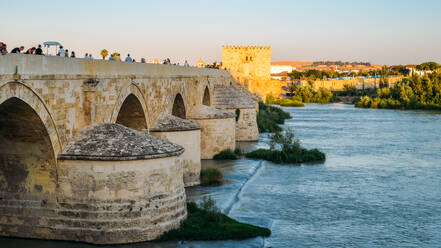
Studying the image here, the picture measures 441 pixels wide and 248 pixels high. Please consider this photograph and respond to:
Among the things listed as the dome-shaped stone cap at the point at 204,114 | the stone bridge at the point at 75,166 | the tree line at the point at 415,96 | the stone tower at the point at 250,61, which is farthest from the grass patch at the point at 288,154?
the tree line at the point at 415,96

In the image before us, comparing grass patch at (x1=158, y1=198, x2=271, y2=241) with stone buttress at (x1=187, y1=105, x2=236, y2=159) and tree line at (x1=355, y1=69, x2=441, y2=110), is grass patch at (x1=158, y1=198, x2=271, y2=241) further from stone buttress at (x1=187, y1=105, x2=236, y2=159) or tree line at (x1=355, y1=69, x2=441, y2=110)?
tree line at (x1=355, y1=69, x2=441, y2=110)

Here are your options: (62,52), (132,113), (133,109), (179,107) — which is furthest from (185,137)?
(62,52)

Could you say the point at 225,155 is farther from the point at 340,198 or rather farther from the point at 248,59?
the point at 248,59

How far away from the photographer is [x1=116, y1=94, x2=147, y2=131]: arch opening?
15.2 meters

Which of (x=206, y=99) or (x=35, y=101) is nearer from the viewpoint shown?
(x=35, y=101)

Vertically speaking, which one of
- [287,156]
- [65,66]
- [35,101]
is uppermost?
[65,66]

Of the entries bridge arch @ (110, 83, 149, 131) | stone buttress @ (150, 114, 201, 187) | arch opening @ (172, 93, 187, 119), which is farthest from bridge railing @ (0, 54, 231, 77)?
arch opening @ (172, 93, 187, 119)

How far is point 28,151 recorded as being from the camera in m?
11.1

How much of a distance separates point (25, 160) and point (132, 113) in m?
4.77

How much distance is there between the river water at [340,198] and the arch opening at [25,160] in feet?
3.06

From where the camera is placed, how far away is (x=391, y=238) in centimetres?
1252

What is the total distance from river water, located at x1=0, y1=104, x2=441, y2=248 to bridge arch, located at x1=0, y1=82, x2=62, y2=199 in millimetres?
951

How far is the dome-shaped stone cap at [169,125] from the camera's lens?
16344mm

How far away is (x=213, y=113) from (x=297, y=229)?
10.5 meters
